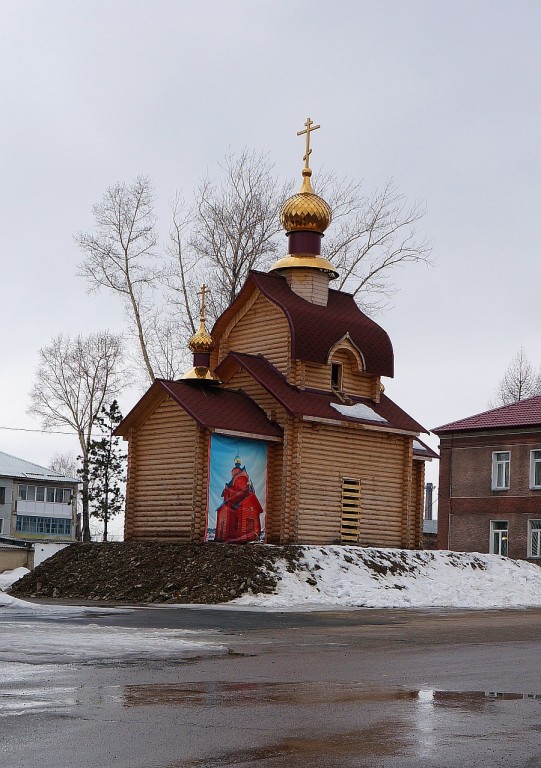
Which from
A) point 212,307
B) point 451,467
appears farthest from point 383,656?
point 451,467

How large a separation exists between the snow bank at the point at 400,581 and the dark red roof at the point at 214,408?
3.96 meters

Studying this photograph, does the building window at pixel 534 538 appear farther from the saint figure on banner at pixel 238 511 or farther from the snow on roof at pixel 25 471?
the snow on roof at pixel 25 471

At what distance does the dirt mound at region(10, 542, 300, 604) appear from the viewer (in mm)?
25375

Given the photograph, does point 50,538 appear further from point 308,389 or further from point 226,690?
point 226,690

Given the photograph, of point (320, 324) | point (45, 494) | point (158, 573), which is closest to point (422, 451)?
point (320, 324)

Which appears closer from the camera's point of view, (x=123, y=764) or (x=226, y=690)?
(x=123, y=764)

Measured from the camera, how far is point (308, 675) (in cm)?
1037

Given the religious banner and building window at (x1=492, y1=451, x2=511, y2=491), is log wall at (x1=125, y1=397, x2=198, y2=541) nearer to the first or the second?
the religious banner

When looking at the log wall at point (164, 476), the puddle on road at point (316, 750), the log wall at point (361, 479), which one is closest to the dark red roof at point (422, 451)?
the log wall at point (361, 479)

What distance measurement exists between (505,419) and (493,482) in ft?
8.55

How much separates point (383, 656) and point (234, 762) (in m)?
6.69

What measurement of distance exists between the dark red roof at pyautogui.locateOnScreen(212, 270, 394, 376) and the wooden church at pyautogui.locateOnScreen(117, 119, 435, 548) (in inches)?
1.7

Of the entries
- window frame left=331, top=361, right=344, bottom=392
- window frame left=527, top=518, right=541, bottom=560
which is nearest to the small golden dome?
window frame left=331, top=361, right=344, bottom=392

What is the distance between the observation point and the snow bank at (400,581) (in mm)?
25531
